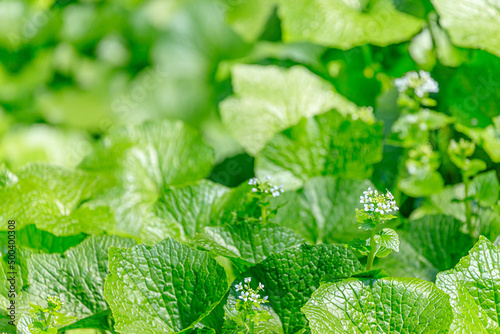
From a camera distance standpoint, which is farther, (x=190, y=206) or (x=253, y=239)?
(x=190, y=206)

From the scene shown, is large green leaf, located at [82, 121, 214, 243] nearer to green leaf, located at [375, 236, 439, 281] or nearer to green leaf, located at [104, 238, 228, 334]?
green leaf, located at [104, 238, 228, 334]

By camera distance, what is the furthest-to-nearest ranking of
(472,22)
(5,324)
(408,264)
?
1. (472,22)
2. (408,264)
3. (5,324)

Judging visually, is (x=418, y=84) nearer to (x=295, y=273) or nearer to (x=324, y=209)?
(x=324, y=209)

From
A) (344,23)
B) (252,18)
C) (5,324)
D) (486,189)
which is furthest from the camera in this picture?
(252,18)

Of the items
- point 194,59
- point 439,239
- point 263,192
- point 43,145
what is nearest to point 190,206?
point 263,192

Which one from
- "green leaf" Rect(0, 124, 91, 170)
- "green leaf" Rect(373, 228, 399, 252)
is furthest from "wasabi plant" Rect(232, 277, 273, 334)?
"green leaf" Rect(0, 124, 91, 170)

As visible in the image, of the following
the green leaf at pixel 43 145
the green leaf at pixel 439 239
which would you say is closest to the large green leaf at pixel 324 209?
the green leaf at pixel 439 239
